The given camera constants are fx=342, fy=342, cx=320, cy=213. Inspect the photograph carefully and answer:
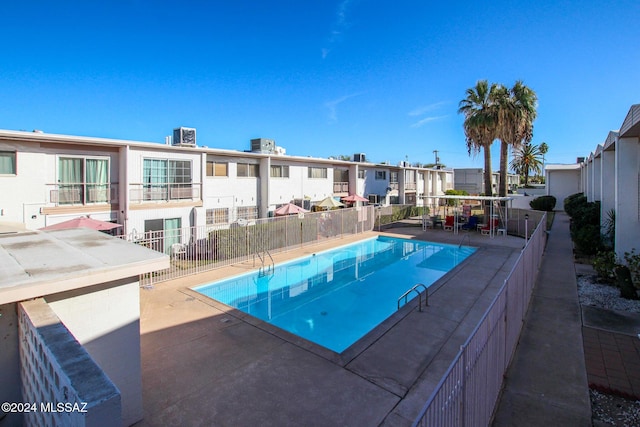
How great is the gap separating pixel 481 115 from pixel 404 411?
2380cm

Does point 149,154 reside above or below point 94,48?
below

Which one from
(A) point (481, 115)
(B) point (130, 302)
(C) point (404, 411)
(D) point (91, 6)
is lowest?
(C) point (404, 411)

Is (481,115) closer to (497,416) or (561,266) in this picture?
(561,266)

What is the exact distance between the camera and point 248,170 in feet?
74.6

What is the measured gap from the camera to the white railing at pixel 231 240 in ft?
42.0

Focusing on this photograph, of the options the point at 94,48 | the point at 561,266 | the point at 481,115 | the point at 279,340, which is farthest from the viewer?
the point at 481,115

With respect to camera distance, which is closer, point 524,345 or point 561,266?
point 524,345

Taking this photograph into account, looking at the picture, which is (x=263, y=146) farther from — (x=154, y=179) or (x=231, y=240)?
(x=231, y=240)

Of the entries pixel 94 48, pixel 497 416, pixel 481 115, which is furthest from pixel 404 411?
pixel 94 48

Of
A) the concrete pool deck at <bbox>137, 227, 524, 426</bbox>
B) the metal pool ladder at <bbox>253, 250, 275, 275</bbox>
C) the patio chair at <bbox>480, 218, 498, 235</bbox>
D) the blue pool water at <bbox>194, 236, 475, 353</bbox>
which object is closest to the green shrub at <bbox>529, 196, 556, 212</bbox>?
the patio chair at <bbox>480, 218, 498, 235</bbox>

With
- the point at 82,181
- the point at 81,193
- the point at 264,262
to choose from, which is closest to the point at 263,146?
the point at 264,262

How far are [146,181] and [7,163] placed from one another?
5245mm

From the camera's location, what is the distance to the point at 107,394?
2246 millimetres

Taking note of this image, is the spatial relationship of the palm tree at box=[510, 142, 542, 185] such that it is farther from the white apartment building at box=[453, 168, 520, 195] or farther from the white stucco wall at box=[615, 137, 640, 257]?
the white stucco wall at box=[615, 137, 640, 257]
